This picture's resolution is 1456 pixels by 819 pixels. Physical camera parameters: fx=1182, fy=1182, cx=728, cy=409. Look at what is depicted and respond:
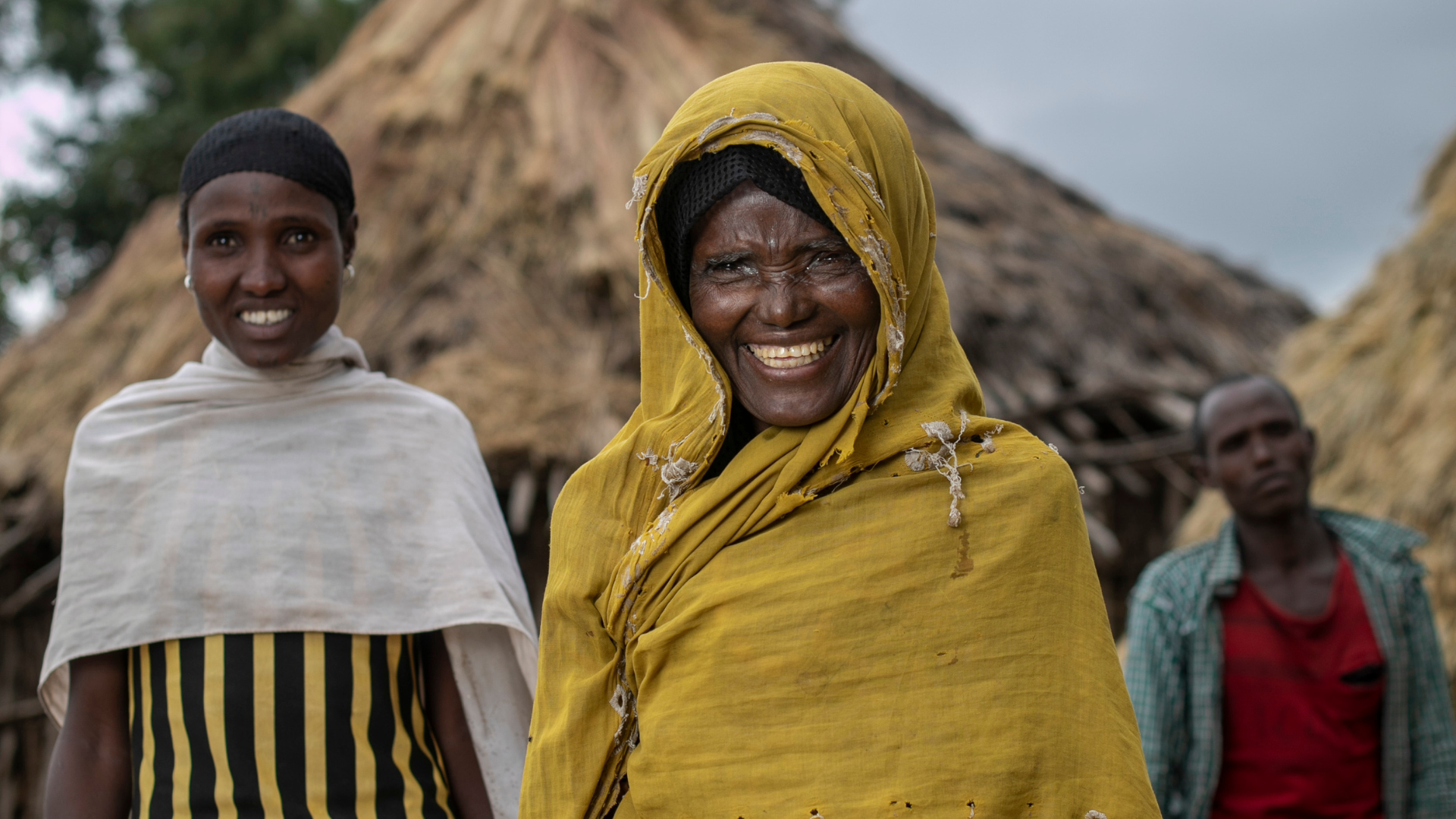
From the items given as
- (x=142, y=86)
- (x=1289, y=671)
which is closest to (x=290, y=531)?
(x=1289, y=671)

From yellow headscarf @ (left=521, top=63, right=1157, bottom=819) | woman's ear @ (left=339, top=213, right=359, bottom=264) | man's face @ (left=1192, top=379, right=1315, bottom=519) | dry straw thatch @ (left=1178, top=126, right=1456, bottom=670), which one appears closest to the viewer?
yellow headscarf @ (left=521, top=63, right=1157, bottom=819)

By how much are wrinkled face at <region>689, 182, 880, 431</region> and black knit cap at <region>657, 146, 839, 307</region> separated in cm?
1

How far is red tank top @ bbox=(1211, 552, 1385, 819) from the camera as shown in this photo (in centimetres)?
276

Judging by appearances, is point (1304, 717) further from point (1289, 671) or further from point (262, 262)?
point (262, 262)

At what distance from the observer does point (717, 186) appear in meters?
1.49

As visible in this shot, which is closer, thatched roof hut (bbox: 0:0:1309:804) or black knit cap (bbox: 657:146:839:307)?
black knit cap (bbox: 657:146:839:307)

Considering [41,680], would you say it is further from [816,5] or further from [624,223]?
[816,5]

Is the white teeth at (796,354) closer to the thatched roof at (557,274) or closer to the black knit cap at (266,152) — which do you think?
the black knit cap at (266,152)

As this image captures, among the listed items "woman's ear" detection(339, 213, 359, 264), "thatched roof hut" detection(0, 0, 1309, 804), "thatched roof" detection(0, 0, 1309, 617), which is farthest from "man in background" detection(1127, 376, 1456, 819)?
"thatched roof" detection(0, 0, 1309, 617)

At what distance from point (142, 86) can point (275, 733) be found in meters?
13.6

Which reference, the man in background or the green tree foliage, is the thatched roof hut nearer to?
the man in background

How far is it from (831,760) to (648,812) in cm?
25

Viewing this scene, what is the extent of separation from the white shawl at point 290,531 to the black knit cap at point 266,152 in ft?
0.94

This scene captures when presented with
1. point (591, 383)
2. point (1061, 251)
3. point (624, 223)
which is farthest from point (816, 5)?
point (591, 383)
